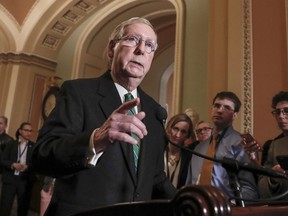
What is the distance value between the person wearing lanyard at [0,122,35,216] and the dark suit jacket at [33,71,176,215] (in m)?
3.27

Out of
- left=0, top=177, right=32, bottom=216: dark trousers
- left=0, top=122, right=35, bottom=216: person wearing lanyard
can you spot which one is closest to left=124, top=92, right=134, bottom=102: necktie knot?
left=0, top=122, right=35, bottom=216: person wearing lanyard

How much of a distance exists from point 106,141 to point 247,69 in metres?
2.99

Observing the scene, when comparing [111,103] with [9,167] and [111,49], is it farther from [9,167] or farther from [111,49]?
[9,167]

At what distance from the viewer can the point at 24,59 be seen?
26.0 ft

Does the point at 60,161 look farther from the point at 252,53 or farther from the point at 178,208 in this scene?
the point at 252,53

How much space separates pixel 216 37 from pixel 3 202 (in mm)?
3024

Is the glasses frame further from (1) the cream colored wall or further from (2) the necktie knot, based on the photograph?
(1) the cream colored wall

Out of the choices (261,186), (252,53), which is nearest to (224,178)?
(261,186)

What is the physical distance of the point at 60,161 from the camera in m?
0.97

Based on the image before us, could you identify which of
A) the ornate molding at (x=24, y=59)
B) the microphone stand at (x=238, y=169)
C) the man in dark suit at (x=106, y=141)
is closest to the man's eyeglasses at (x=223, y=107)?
the man in dark suit at (x=106, y=141)

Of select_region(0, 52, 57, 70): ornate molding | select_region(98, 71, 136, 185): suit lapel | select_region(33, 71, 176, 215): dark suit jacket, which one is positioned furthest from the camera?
select_region(0, 52, 57, 70): ornate molding

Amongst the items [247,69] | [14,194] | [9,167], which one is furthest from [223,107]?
[14,194]

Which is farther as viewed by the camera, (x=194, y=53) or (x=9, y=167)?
(x=194, y=53)

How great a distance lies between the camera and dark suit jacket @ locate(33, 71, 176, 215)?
986 millimetres
